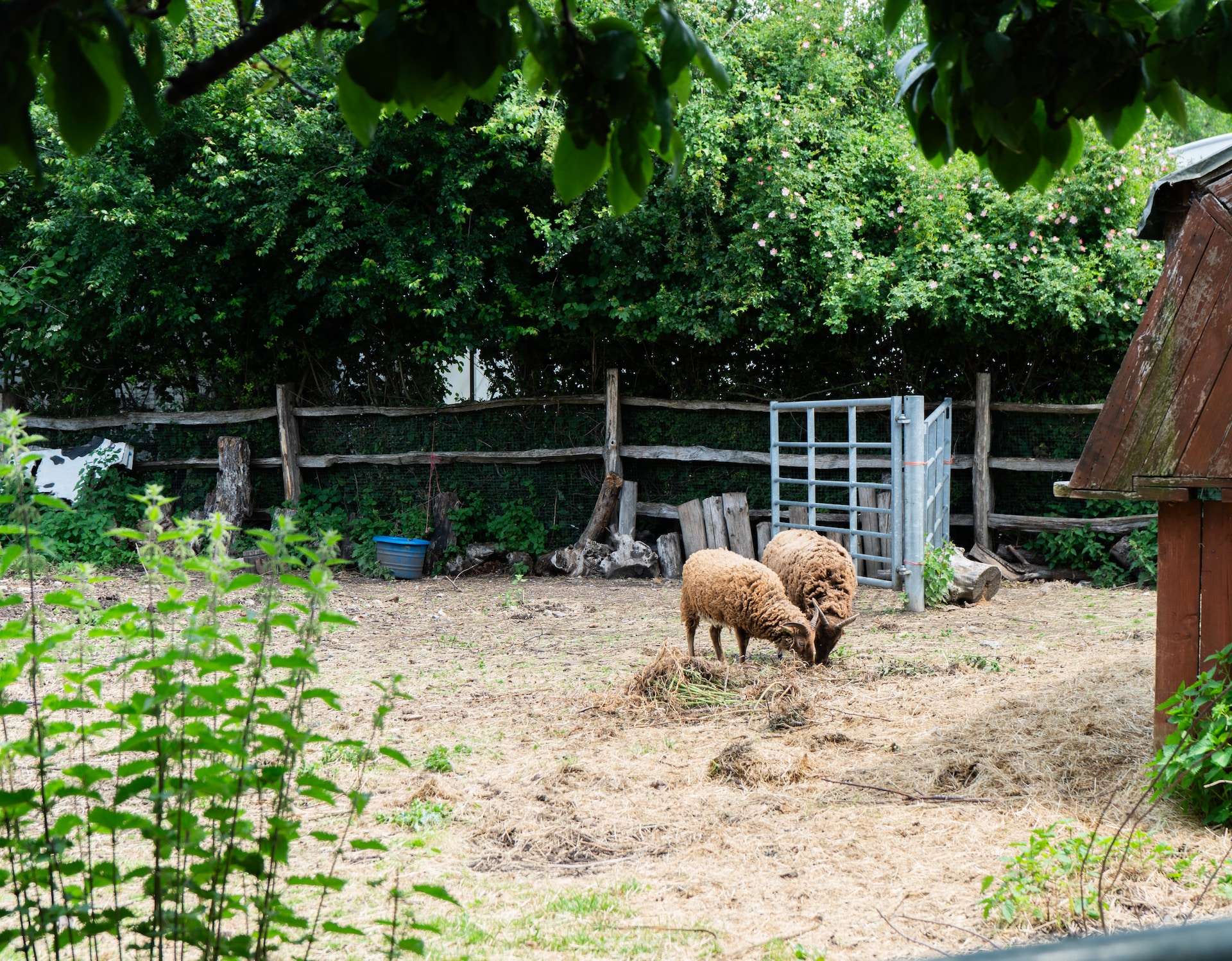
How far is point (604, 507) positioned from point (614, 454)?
25.8 inches

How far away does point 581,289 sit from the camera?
37.1 ft

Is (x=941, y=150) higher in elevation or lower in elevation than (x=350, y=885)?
higher

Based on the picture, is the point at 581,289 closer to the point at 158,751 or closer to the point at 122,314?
the point at 122,314

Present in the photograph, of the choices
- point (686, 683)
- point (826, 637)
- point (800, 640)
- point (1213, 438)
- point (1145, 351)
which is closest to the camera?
point (1213, 438)

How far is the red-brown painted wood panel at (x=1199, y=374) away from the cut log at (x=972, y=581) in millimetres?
5595

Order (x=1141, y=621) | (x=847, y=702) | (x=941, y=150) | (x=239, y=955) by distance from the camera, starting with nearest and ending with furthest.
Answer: (x=941, y=150) → (x=239, y=955) → (x=847, y=702) → (x=1141, y=621)

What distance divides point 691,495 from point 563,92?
33.1 feet

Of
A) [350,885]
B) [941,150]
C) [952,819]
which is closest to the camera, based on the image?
[941,150]

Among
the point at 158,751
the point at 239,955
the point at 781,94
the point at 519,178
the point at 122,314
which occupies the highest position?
the point at 781,94

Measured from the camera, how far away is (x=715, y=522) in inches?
435

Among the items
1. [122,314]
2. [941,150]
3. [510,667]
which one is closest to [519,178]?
[122,314]

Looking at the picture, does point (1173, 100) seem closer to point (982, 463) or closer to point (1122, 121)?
point (1122, 121)

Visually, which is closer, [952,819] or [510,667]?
[952,819]

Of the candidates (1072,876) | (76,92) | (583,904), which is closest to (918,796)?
(1072,876)
